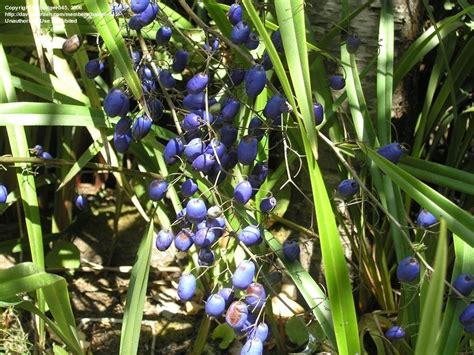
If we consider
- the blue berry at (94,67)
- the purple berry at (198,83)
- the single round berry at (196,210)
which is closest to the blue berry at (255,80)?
the purple berry at (198,83)

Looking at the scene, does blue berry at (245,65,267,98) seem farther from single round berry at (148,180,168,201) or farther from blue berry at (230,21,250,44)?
single round berry at (148,180,168,201)

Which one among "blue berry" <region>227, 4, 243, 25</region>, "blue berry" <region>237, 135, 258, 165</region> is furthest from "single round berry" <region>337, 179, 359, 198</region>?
"blue berry" <region>227, 4, 243, 25</region>

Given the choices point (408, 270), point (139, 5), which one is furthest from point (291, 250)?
point (139, 5)

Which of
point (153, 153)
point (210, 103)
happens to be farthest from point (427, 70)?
point (210, 103)

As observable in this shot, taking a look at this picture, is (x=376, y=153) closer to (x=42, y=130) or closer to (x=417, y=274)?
(x=417, y=274)

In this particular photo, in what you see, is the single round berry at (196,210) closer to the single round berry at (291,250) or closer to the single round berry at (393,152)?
the single round berry at (291,250)
